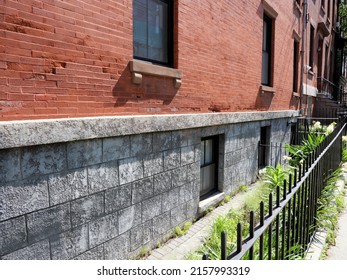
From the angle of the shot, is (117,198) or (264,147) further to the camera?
(264,147)

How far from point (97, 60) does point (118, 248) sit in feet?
8.09

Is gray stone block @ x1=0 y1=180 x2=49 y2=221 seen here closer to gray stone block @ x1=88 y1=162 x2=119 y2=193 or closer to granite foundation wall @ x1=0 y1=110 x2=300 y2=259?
granite foundation wall @ x1=0 y1=110 x2=300 y2=259

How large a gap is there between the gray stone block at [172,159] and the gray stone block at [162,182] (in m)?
0.12

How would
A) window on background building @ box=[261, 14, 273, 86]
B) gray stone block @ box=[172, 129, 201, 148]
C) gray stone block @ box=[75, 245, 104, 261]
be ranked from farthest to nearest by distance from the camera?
window on background building @ box=[261, 14, 273, 86]
gray stone block @ box=[172, 129, 201, 148]
gray stone block @ box=[75, 245, 104, 261]

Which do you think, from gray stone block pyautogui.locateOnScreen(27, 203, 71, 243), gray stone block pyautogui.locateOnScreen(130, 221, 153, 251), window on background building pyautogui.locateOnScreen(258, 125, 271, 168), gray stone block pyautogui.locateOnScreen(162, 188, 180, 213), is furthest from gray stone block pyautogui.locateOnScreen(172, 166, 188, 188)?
window on background building pyautogui.locateOnScreen(258, 125, 271, 168)

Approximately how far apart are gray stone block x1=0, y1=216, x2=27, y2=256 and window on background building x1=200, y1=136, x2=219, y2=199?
152 inches

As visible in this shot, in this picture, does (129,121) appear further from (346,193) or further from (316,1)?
(316,1)

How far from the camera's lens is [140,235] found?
4.19 meters

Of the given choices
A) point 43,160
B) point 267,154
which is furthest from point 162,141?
point 267,154

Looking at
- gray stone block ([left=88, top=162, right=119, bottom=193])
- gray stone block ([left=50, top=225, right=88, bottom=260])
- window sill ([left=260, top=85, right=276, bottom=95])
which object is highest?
window sill ([left=260, top=85, right=276, bottom=95])

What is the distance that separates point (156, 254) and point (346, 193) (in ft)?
13.2

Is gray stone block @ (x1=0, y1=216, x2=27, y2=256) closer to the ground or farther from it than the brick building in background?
closer to the ground

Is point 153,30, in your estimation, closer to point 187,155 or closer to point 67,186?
point 187,155

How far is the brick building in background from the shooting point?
2.73 meters
